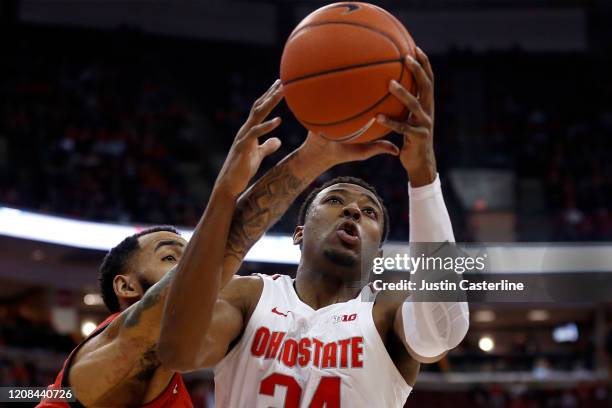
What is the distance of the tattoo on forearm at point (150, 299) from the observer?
111 inches

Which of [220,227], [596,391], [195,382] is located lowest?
[220,227]

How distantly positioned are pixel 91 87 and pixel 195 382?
7131 millimetres

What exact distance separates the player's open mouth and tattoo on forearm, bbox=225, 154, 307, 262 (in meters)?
0.30

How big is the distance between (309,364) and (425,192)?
2.53 ft

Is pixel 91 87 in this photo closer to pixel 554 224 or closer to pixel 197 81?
pixel 197 81

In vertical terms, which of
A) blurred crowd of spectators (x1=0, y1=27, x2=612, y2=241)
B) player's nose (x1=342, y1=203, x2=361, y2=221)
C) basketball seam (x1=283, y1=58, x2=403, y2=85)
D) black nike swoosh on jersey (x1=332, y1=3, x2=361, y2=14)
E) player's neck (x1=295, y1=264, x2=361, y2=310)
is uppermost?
blurred crowd of spectators (x1=0, y1=27, x2=612, y2=241)

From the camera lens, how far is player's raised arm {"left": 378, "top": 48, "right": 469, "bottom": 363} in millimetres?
2330

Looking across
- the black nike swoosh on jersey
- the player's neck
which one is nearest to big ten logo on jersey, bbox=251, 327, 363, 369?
the player's neck

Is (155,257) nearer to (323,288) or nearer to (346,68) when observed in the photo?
(323,288)

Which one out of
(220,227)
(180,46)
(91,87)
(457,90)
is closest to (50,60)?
(91,87)

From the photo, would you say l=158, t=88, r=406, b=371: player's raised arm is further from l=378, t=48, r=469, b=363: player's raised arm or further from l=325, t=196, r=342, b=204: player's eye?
l=325, t=196, r=342, b=204: player's eye

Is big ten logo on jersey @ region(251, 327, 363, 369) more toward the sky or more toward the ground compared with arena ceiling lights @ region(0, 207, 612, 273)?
more toward the ground

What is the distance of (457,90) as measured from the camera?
63.9 ft

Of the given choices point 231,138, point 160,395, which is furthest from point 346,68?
point 231,138
